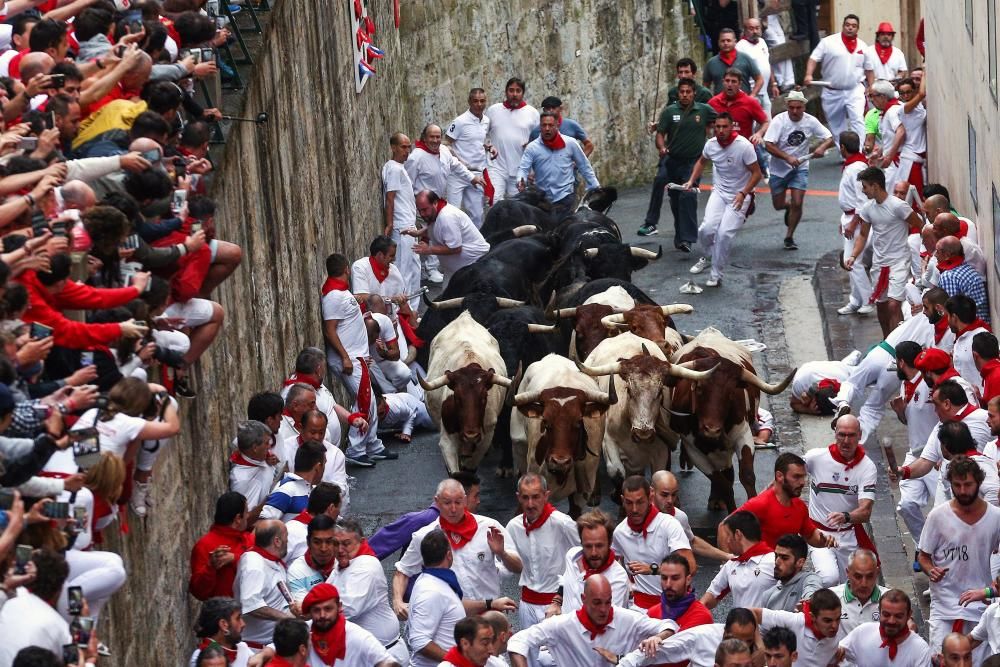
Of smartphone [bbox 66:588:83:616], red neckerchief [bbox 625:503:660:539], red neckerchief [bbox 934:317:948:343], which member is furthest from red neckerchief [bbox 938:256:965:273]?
smartphone [bbox 66:588:83:616]

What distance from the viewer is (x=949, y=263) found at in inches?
621

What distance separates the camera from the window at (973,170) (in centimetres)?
1750

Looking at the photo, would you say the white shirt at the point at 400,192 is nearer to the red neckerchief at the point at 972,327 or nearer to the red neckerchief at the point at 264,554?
the red neckerchief at the point at 972,327

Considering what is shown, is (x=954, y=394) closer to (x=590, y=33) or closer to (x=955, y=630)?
(x=955, y=630)

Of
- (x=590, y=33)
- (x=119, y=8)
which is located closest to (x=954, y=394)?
(x=119, y=8)

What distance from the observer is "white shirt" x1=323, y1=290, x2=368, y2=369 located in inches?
669

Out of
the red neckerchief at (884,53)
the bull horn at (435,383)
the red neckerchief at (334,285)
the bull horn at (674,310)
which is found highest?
the red neckerchief at (334,285)

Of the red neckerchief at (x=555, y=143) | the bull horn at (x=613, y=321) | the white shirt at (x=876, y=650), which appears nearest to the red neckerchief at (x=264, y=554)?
the white shirt at (x=876, y=650)

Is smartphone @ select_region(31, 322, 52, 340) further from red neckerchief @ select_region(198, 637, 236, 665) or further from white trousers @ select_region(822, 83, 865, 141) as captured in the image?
white trousers @ select_region(822, 83, 865, 141)

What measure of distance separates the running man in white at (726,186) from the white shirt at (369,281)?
14.0 ft

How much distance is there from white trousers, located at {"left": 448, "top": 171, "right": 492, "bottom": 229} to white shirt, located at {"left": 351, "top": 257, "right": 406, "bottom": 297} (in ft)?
11.5

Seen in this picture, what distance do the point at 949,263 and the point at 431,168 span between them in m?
6.76

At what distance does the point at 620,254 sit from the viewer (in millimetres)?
19375

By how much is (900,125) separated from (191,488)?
1019 cm
